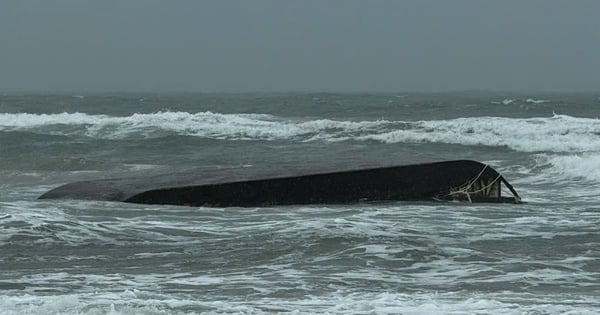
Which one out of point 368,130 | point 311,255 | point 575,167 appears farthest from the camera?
point 368,130

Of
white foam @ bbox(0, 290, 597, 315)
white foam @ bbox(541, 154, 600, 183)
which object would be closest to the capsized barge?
white foam @ bbox(541, 154, 600, 183)

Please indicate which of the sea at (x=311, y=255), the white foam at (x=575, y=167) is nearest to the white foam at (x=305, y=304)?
the sea at (x=311, y=255)

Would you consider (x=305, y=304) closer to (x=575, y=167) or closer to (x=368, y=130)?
(x=575, y=167)

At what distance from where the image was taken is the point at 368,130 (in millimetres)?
31547

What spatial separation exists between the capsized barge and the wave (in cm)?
1364

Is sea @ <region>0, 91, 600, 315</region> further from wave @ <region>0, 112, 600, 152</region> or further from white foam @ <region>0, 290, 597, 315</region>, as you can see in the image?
wave @ <region>0, 112, 600, 152</region>

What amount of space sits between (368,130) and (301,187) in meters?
19.9

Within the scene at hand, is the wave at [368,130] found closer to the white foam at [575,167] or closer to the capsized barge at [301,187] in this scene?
the white foam at [575,167]

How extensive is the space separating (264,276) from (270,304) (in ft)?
3.26

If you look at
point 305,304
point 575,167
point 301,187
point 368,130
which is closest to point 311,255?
point 305,304

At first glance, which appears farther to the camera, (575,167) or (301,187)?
(575,167)

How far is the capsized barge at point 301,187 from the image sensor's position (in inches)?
446

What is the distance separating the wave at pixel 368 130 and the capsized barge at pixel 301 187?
13.6 metres

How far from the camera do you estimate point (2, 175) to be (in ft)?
61.2
